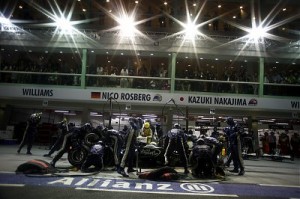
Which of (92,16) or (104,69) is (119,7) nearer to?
(92,16)

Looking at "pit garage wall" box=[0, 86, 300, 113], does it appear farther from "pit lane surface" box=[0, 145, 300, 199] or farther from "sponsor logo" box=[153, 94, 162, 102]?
"pit lane surface" box=[0, 145, 300, 199]

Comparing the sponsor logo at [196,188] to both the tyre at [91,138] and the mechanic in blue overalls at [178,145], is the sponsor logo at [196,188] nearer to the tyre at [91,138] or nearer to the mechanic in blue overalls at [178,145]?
the mechanic in blue overalls at [178,145]

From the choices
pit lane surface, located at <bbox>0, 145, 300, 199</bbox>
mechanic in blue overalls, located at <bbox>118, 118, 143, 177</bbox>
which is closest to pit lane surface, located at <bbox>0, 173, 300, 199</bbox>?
pit lane surface, located at <bbox>0, 145, 300, 199</bbox>

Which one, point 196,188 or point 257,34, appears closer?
point 196,188

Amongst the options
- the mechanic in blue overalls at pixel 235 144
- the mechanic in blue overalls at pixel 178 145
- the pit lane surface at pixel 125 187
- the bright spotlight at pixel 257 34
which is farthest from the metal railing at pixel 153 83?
the pit lane surface at pixel 125 187

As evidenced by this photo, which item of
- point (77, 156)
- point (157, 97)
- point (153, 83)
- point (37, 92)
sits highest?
point (153, 83)

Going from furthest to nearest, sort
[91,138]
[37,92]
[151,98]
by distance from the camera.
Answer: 1. [37,92]
2. [151,98]
3. [91,138]

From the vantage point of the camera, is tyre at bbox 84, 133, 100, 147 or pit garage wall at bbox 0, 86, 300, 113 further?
pit garage wall at bbox 0, 86, 300, 113

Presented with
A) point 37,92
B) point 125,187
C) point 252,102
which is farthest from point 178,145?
point 37,92

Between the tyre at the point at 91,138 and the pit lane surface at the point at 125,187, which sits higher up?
the tyre at the point at 91,138

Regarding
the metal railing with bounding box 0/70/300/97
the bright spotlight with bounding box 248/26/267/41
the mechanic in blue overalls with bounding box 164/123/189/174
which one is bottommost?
the mechanic in blue overalls with bounding box 164/123/189/174

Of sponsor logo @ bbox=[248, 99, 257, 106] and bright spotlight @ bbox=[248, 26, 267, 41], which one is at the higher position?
bright spotlight @ bbox=[248, 26, 267, 41]

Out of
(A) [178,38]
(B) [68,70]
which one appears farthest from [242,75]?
(B) [68,70]

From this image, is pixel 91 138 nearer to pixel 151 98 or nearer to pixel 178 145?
pixel 178 145
